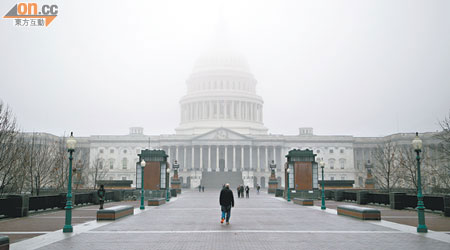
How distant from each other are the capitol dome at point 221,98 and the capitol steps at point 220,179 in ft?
87.1

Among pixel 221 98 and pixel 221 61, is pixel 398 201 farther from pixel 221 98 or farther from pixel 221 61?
pixel 221 61

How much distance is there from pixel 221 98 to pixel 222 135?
66.7ft

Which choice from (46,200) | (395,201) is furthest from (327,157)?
(46,200)

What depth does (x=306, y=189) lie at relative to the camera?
45.5m

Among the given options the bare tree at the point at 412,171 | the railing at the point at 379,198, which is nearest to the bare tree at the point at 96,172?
the railing at the point at 379,198

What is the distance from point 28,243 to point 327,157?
390 feet

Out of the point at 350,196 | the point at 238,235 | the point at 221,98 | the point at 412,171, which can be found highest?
the point at 221,98

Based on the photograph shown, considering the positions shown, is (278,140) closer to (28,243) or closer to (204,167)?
(204,167)

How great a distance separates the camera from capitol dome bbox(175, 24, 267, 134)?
13712cm

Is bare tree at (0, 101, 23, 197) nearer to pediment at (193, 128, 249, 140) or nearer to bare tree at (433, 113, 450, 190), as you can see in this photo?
bare tree at (433, 113, 450, 190)

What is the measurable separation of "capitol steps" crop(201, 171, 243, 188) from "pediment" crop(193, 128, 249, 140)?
1467 cm

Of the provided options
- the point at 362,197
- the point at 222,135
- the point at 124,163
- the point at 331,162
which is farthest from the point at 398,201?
the point at 124,163

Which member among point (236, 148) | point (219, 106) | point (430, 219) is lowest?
point (430, 219)

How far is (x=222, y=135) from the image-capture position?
122062mm
